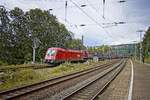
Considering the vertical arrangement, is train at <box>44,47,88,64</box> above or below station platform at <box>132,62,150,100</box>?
above

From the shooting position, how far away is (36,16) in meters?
73.7

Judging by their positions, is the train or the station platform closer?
the station platform

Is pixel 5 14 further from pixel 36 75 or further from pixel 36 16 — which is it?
pixel 36 75

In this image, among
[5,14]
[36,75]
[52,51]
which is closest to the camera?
[36,75]

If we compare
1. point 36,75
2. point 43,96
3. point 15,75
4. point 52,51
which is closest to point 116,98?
point 43,96

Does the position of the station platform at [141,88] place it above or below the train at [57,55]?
below

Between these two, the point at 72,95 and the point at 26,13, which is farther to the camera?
the point at 26,13

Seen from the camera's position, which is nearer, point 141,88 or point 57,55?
point 141,88

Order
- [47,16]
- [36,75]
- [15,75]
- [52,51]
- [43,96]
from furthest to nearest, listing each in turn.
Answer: [47,16]
[52,51]
[36,75]
[15,75]
[43,96]

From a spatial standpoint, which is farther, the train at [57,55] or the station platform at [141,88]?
the train at [57,55]

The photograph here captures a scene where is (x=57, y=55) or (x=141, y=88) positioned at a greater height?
(x=57, y=55)

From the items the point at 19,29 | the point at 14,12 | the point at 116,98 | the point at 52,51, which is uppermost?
the point at 14,12

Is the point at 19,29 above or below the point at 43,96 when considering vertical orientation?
above

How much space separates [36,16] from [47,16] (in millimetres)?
4402
